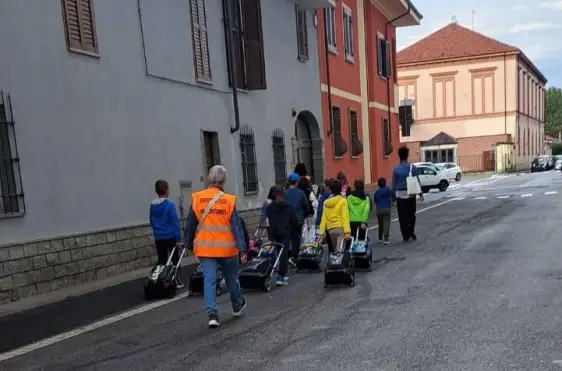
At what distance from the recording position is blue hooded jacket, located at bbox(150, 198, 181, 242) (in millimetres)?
8188

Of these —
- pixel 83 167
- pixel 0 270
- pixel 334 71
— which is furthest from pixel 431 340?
pixel 334 71

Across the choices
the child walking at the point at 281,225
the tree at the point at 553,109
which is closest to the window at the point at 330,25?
the child walking at the point at 281,225

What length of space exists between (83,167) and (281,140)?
830 cm

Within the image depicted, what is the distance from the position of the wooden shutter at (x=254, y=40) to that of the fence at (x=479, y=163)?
43900 mm

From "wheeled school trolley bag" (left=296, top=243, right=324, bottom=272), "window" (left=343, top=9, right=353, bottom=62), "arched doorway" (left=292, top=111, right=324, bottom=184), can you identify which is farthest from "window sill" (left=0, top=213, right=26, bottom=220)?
"window" (left=343, top=9, right=353, bottom=62)

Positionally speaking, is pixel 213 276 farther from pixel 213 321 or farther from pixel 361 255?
pixel 361 255

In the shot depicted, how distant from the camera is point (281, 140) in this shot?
16.9 m

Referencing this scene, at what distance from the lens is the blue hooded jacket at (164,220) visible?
8.19 metres

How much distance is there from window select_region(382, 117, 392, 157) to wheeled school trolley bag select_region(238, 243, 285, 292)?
1893 centimetres

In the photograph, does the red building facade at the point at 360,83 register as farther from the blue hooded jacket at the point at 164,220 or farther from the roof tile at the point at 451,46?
the roof tile at the point at 451,46

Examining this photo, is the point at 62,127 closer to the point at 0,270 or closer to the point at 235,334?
the point at 0,270

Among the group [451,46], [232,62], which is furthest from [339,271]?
[451,46]

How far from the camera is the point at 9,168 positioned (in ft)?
26.2

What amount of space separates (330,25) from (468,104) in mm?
38889
